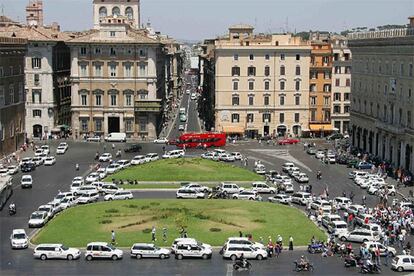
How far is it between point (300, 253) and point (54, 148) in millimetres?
58111

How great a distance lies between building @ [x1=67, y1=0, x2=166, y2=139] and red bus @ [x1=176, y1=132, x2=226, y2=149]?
8.36 metres

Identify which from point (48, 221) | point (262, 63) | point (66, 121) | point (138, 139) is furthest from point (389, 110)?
point (66, 121)

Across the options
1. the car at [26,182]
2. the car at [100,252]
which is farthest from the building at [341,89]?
the car at [100,252]

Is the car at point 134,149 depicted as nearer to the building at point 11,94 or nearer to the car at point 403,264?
the building at point 11,94

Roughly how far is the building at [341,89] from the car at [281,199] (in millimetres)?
49837

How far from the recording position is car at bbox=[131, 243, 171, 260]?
47656mm

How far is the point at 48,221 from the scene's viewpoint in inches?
2285

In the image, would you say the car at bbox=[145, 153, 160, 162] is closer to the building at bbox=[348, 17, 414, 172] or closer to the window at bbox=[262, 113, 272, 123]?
the window at bbox=[262, 113, 272, 123]

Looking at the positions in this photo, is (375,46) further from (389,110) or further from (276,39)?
(276,39)

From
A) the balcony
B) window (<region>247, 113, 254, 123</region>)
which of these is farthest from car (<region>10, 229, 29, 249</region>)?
window (<region>247, 113, 254, 123</region>)

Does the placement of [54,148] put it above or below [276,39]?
below

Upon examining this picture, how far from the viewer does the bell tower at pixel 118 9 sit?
463 feet

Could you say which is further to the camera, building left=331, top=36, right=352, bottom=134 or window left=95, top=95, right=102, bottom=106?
building left=331, top=36, right=352, bottom=134

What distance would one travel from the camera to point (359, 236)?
52719 mm
